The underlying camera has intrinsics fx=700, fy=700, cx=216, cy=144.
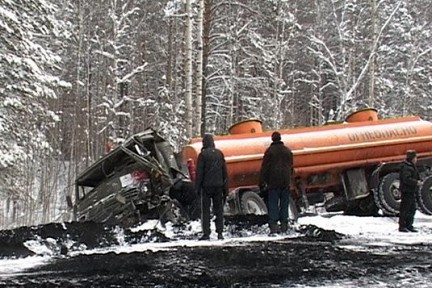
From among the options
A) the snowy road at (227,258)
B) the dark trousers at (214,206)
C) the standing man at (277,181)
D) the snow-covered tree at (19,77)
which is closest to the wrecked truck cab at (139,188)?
the snowy road at (227,258)

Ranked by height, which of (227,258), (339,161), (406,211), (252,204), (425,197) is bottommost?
(227,258)

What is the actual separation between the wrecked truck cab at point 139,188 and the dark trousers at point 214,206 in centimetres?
137

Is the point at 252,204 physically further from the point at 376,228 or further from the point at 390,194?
the point at 390,194

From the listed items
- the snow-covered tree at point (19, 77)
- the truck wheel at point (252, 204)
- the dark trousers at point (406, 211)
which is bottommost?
the dark trousers at point (406, 211)

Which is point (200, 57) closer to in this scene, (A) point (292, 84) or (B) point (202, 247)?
(B) point (202, 247)

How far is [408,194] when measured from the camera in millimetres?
12891

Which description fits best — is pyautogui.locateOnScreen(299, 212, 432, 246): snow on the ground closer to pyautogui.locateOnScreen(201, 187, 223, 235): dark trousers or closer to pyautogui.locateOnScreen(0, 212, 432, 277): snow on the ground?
pyautogui.locateOnScreen(0, 212, 432, 277): snow on the ground

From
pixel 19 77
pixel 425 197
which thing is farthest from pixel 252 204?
pixel 19 77

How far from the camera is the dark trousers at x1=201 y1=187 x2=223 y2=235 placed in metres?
11.3

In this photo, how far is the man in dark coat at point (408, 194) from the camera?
1258 cm

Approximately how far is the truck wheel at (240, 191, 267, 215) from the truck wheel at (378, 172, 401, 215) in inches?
107

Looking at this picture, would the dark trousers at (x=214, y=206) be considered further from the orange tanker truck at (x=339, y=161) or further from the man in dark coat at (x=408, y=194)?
the man in dark coat at (x=408, y=194)

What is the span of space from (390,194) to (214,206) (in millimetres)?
5167

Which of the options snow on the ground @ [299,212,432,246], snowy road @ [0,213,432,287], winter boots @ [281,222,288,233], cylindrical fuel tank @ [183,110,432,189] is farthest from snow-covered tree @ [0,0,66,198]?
winter boots @ [281,222,288,233]
